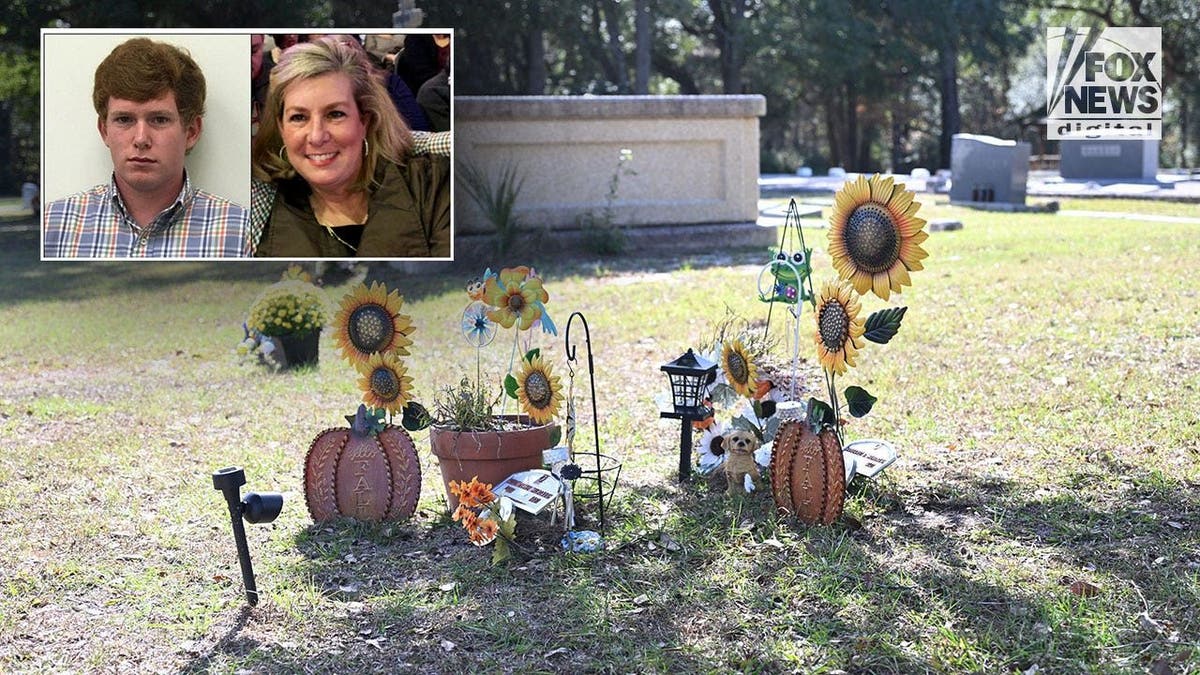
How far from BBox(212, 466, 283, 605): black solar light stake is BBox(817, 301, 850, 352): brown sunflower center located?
6.01ft

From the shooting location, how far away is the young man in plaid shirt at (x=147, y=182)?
534cm

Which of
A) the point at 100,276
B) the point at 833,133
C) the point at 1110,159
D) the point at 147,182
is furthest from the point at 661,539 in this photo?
the point at 833,133

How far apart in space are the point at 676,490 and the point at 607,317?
451 centimetres

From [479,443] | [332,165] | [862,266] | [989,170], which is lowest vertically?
[479,443]

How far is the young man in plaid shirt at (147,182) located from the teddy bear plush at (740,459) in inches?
101

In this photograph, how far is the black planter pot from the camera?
7609 millimetres

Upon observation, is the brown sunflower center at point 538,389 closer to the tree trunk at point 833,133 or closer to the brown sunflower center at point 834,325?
the brown sunflower center at point 834,325

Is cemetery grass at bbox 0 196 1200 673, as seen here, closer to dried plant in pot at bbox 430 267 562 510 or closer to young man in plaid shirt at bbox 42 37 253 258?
dried plant in pot at bbox 430 267 562 510

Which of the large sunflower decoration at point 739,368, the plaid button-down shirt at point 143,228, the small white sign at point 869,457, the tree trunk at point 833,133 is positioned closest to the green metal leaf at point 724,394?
the large sunflower decoration at point 739,368

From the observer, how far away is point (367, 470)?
443 centimetres

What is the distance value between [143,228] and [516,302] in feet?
6.83

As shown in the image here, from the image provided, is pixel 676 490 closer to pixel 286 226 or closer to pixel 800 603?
pixel 800 603

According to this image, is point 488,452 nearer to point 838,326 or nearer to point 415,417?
point 415,417

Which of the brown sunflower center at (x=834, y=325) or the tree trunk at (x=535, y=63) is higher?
the tree trunk at (x=535, y=63)
